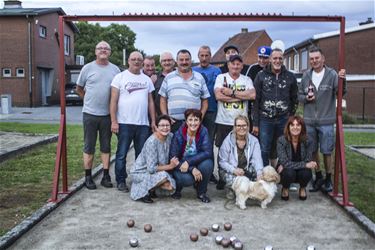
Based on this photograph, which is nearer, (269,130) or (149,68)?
(269,130)

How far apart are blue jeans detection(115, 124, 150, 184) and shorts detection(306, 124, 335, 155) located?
7.94ft

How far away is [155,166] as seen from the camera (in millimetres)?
6629

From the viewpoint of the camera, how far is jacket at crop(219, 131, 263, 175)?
6707mm

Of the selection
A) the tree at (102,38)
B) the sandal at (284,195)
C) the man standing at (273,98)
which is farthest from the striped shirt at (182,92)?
the tree at (102,38)

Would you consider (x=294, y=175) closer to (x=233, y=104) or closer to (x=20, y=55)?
(x=233, y=104)

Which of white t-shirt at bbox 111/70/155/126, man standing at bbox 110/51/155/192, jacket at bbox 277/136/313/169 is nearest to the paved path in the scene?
jacket at bbox 277/136/313/169

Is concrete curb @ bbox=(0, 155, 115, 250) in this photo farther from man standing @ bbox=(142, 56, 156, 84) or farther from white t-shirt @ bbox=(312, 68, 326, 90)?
white t-shirt @ bbox=(312, 68, 326, 90)

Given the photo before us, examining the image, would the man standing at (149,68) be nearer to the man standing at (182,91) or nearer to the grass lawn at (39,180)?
the man standing at (182,91)

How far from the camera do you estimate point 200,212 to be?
6.13 metres

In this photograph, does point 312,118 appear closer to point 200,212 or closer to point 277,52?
point 277,52

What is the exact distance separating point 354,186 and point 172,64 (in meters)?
3.52

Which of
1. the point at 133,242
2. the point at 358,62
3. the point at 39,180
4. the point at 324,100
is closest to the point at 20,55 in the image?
the point at 358,62

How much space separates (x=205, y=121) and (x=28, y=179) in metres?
3.17

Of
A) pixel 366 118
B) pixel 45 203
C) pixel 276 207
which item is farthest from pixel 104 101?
pixel 366 118
